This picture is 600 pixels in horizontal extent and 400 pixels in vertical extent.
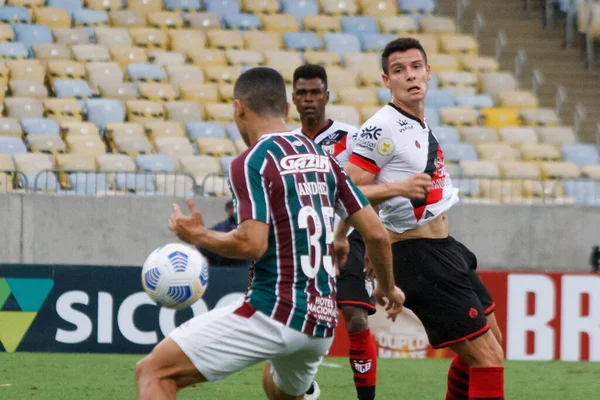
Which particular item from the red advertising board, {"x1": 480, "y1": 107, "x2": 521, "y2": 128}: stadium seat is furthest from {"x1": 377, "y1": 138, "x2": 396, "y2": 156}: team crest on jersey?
{"x1": 480, "y1": 107, "x2": 521, "y2": 128}: stadium seat

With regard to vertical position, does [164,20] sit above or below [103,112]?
above

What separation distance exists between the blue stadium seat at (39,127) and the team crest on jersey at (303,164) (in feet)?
37.6

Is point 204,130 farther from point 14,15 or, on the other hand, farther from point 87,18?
point 14,15

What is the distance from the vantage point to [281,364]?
532 centimetres

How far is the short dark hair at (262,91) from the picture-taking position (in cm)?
518

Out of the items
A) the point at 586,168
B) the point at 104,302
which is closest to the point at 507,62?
the point at 586,168

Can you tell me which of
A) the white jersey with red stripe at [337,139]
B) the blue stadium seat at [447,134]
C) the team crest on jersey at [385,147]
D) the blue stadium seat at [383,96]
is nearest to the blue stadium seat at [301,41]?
the blue stadium seat at [383,96]

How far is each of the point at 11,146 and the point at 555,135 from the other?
884 centimetres

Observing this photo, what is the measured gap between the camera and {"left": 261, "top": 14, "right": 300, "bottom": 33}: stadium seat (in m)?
20.0

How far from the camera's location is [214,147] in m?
16.6

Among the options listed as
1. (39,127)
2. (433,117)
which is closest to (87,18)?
(39,127)

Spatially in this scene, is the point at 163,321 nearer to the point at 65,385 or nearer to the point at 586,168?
the point at 65,385

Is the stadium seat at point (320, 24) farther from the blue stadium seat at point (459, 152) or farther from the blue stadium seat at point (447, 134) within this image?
the blue stadium seat at point (459, 152)

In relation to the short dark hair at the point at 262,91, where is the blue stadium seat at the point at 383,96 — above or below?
below
